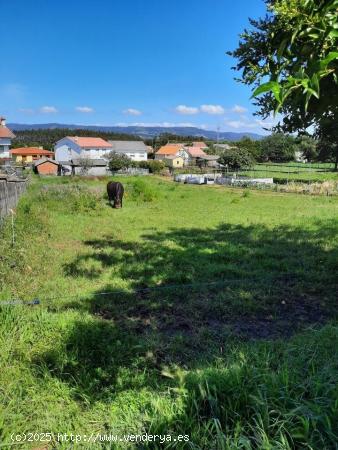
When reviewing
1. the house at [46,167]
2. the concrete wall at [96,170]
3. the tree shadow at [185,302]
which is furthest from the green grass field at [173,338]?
the house at [46,167]

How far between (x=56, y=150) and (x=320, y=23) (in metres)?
92.0

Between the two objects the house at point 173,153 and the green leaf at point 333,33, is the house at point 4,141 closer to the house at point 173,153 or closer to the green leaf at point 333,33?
the house at point 173,153

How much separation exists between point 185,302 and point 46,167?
5739 centimetres

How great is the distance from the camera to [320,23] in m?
1.24

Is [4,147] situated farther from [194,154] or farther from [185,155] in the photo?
[194,154]

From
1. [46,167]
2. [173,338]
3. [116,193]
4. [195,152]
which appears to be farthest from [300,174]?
[195,152]

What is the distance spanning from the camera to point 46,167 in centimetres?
5834

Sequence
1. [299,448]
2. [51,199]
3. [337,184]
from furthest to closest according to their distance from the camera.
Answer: [337,184], [51,199], [299,448]

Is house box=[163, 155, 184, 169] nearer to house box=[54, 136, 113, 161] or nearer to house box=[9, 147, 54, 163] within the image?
house box=[54, 136, 113, 161]

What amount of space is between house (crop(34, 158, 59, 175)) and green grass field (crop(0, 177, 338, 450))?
51265 millimetres

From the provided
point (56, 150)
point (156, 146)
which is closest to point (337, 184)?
point (56, 150)

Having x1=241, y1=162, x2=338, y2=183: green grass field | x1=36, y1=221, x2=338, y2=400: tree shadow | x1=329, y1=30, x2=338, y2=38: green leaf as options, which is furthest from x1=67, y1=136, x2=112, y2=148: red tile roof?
x1=329, y1=30, x2=338, y2=38: green leaf

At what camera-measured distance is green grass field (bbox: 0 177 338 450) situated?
225 centimetres

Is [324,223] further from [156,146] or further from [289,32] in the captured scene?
[156,146]
